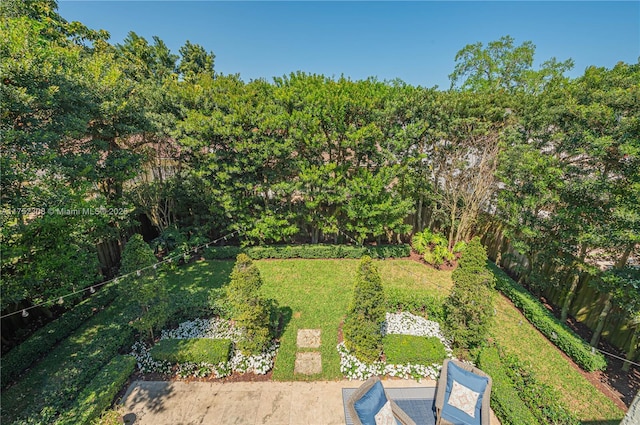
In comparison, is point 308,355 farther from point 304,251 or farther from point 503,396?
point 304,251

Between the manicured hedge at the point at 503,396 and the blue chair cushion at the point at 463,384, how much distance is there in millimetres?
685

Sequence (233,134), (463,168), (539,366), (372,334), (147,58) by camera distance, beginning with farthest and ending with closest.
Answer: (147,58), (463,168), (233,134), (539,366), (372,334)

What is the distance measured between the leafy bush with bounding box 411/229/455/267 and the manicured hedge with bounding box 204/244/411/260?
87cm

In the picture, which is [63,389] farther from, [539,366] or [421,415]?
[539,366]

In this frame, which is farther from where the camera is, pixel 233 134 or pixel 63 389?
pixel 233 134

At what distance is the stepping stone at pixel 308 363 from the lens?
675 cm

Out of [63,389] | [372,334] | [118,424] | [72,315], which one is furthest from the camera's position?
[72,315]

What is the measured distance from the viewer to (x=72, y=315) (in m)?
8.08

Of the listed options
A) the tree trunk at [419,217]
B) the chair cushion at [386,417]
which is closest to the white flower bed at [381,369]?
the chair cushion at [386,417]

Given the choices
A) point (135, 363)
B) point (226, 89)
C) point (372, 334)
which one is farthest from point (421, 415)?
point (226, 89)

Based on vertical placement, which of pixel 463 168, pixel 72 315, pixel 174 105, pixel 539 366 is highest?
pixel 174 105

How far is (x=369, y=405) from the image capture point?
5.00 m

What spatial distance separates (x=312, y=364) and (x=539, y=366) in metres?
6.11

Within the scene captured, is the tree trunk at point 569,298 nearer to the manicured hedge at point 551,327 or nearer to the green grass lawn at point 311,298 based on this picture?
the manicured hedge at point 551,327
